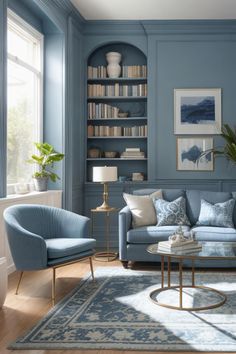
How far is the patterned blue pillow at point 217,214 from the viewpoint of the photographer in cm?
509

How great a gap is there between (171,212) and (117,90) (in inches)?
92.3

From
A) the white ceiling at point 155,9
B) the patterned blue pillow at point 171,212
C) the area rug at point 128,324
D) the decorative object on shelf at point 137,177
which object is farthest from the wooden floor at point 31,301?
the white ceiling at point 155,9

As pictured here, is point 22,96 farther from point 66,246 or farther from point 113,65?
point 66,246

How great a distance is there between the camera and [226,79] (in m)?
6.44

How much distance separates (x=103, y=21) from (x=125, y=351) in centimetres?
514

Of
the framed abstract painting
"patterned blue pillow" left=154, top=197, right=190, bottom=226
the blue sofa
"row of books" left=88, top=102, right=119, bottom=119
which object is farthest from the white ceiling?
the blue sofa

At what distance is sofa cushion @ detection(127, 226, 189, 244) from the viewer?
482 cm

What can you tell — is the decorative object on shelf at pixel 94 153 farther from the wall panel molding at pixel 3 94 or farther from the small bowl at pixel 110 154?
the wall panel molding at pixel 3 94

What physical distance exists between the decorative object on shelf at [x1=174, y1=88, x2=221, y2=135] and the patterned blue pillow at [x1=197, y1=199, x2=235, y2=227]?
5.17 ft

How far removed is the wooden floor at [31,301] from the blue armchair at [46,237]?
17 cm

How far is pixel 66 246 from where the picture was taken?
153 inches

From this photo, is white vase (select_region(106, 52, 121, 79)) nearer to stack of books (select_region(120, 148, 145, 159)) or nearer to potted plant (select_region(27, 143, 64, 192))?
stack of books (select_region(120, 148, 145, 159))

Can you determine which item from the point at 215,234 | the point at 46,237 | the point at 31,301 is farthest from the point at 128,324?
the point at 215,234

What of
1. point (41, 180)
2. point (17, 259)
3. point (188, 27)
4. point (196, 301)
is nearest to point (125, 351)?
point (196, 301)
